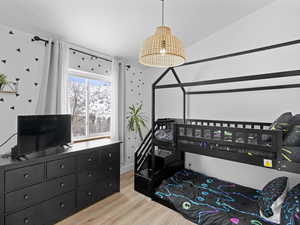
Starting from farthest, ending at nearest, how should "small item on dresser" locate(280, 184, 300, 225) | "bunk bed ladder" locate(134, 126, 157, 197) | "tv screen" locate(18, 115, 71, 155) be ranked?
"bunk bed ladder" locate(134, 126, 157, 197), "tv screen" locate(18, 115, 71, 155), "small item on dresser" locate(280, 184, 300, 225)

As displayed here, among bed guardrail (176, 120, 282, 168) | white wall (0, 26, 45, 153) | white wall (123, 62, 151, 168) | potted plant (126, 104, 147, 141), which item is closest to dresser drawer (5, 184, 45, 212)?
white wall (0, 26, 45, 153)

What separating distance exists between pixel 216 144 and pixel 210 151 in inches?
4.5

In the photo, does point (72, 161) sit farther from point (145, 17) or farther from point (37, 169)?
point (145, 17)

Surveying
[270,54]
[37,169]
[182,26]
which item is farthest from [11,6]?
[270,54]

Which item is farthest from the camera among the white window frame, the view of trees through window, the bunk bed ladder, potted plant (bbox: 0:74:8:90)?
the view of trees through window

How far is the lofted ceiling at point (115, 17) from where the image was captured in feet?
6.09

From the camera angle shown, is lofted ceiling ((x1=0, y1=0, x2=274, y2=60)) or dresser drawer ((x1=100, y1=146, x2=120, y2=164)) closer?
lofted ceiling ((x1=0, y1=0, x2=274, y2=60))

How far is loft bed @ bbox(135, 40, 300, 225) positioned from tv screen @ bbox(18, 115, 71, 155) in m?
1.25

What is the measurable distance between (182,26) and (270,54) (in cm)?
136

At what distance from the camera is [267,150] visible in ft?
5.07

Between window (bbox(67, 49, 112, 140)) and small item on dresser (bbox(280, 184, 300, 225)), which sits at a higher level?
window (bbox(67, 49, 112, 140))

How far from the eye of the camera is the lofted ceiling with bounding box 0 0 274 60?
1855 mm

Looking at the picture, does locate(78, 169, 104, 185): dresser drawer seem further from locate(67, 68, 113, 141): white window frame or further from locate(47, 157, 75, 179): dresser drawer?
locate(67, 68, 113, 141): white window frame

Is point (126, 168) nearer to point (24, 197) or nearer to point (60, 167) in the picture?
point (60, 167)
